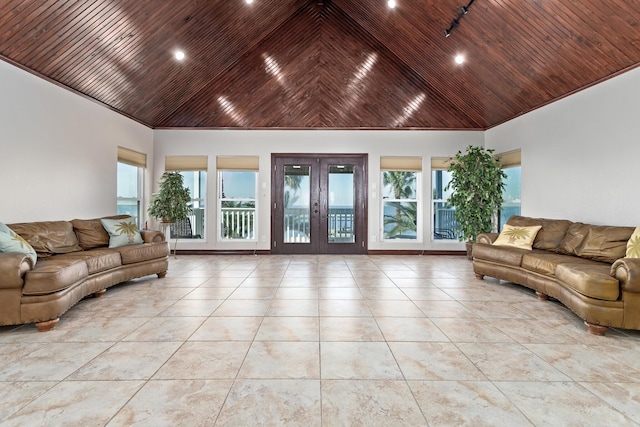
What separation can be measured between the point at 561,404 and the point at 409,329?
1186 millimetres

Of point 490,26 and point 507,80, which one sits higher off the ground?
point 490,26

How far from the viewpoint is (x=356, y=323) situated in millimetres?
2980

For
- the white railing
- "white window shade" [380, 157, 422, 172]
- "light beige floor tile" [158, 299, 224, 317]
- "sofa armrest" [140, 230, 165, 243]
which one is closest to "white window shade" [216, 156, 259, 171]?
the white railing

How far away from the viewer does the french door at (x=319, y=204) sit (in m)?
7.02

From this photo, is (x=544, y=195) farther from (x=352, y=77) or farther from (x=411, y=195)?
(x=352, y=77)

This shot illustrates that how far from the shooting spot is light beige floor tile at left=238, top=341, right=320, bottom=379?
6.82 ft

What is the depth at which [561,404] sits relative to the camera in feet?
5.85

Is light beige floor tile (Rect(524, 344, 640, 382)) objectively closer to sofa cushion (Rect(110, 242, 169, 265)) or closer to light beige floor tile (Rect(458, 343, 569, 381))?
light beige floor tile (Rect(458, 343, 569, 381))

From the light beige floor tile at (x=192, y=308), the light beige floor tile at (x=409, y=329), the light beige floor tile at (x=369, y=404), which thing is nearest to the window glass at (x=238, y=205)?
the light beige floor tile at (x=192, y=308)

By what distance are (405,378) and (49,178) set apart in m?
4.80

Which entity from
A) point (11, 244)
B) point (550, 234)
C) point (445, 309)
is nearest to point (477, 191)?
point (550, 234)

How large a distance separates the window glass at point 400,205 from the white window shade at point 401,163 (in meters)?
0.12

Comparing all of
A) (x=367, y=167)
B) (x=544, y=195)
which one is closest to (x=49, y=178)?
(x=367, y=167)

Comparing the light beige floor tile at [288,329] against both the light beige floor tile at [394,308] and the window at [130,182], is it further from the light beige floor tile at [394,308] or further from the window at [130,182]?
the window at [130,182]
